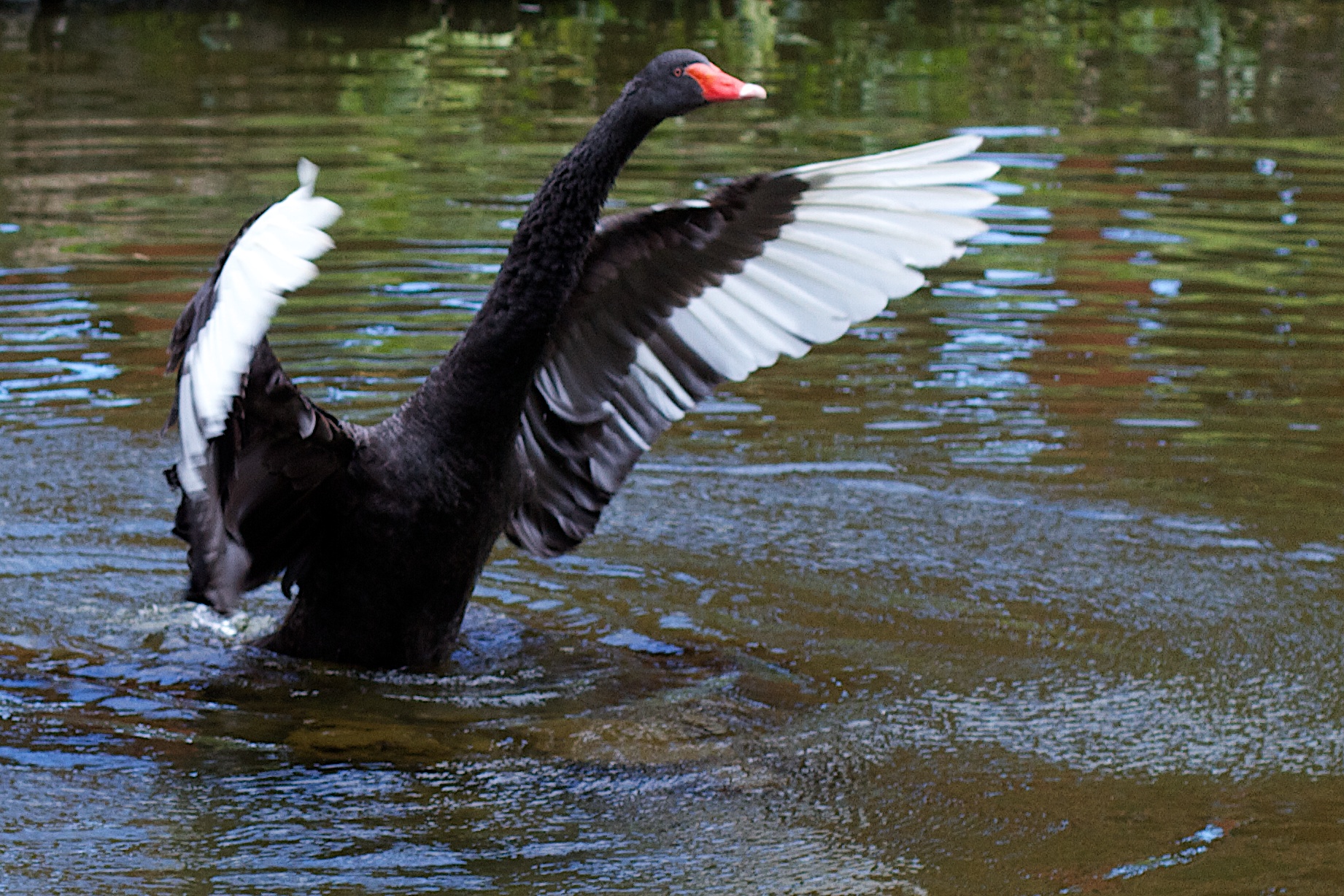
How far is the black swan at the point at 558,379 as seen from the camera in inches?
147

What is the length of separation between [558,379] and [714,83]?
3.12 feet

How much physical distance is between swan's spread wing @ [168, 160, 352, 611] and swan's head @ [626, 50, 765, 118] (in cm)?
88

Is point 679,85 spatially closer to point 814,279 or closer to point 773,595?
point 814,279

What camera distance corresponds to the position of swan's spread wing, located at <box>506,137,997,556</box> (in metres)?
4.08

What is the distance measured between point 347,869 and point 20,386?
3.77m

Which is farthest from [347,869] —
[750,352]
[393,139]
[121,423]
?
[393,139]

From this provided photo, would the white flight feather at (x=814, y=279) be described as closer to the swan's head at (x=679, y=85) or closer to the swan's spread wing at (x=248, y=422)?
the swan's head at (x=679, y=85)

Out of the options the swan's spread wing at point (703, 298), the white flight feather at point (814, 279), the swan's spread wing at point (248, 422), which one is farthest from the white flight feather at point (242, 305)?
the white flight feather at point (814, 279)

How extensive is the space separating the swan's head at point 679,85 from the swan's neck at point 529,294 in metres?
0.04

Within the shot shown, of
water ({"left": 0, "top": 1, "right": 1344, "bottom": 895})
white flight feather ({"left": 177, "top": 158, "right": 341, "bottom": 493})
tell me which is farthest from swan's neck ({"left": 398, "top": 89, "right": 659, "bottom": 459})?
white flight feather ({"left": 177, "top": 158, "right": 341, "bottom": 493})

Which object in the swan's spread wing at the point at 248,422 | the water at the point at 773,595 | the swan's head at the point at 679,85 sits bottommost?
the water at the point at 773,595

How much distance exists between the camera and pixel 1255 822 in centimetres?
335

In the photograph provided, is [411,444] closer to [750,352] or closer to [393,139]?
[750,352]

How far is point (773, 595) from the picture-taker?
457 centimetres
